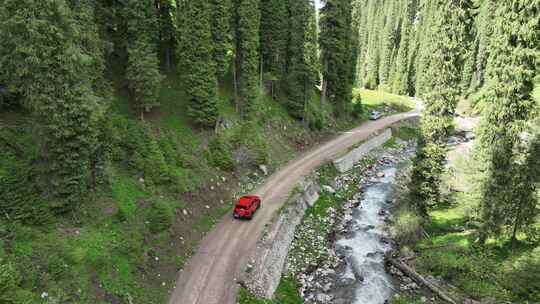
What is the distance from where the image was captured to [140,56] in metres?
28.5

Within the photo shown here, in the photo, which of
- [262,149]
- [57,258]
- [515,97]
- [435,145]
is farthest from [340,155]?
[57,258]

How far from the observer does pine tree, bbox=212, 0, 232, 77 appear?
35.0 meters

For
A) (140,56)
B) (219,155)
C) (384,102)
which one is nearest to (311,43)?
(219,155)

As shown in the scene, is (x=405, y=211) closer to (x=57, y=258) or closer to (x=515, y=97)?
(x=515, y=97)

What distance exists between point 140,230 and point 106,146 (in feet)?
21.6

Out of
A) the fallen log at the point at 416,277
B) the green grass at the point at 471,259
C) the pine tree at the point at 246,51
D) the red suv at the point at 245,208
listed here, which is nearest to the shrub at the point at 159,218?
the red suv at the point at 245,208

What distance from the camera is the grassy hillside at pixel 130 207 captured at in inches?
601

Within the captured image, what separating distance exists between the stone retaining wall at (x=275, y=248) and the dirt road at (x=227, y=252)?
751mm

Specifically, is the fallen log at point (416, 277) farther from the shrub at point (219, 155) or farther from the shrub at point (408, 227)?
the shrub at point (219, 155)

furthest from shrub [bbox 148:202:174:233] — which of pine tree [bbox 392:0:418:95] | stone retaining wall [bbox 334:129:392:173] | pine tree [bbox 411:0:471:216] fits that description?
pine tree [bbox 392:0:418:95]

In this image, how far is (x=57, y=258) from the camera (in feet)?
50.8

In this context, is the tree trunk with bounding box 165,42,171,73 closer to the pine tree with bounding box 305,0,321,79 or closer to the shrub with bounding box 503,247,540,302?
the pine tree with bounding box 305,0,321,79

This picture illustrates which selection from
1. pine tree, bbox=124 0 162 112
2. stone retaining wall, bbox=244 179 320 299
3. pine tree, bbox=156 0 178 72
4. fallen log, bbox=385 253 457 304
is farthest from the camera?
pine tree, bbox=156 0 178 72

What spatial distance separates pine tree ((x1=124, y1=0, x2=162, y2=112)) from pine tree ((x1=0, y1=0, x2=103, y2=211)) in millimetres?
10036
